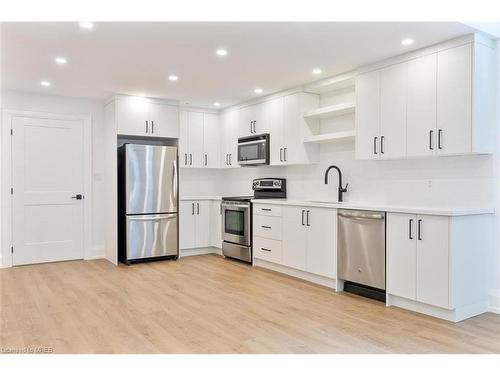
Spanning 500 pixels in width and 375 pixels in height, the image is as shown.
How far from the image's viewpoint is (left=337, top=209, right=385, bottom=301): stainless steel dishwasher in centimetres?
386

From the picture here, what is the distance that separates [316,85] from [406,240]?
234 centimetres

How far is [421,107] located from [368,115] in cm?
61

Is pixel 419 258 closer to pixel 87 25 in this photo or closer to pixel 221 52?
pixel 221 52


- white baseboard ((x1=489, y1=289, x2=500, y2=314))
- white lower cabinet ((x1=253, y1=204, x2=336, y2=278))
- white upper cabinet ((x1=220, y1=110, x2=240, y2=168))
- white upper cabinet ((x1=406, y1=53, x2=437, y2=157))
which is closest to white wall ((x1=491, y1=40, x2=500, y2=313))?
white baseboard ((x1=489, y1=289, x2=500, y2=314))

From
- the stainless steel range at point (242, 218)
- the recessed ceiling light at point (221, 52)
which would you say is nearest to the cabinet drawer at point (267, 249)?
the stainless steel range at point (242, 218)

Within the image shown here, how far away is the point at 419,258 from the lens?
139 inches

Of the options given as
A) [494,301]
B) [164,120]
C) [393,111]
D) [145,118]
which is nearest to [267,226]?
[393,111]

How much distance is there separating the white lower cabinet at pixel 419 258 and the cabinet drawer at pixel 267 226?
1715 mm

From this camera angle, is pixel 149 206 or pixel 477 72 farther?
pixel 149 206

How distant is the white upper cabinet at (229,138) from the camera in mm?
6562

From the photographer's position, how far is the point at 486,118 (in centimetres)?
355

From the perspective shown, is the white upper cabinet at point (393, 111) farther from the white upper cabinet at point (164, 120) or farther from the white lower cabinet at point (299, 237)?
the white upper cabinet at point (164, 120)
